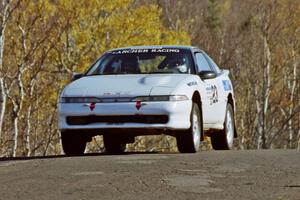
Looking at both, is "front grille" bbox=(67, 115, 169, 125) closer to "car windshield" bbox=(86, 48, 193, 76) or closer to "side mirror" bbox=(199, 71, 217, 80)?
"car windshield" bbox=(86, 48, 193, 76)

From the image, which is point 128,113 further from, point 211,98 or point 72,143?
point 211,98

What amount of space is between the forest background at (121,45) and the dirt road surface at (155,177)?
18.2 m

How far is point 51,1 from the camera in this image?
36.7m

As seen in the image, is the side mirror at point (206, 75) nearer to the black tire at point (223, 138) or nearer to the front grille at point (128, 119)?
the front grille at point (128, 119)

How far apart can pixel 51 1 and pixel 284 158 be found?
89.4ft

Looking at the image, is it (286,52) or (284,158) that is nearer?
(284,158)

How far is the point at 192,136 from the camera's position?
11289 mm

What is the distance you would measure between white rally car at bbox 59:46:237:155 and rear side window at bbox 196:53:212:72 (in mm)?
35

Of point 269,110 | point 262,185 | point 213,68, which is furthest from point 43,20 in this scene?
point 262,185

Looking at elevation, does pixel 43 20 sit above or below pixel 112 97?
below

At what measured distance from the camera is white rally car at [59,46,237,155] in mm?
10852

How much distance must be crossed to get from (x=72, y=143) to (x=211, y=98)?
213 cm

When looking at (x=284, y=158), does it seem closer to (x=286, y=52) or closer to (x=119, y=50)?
(x=119, y=50)

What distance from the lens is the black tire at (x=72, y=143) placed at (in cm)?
1140
